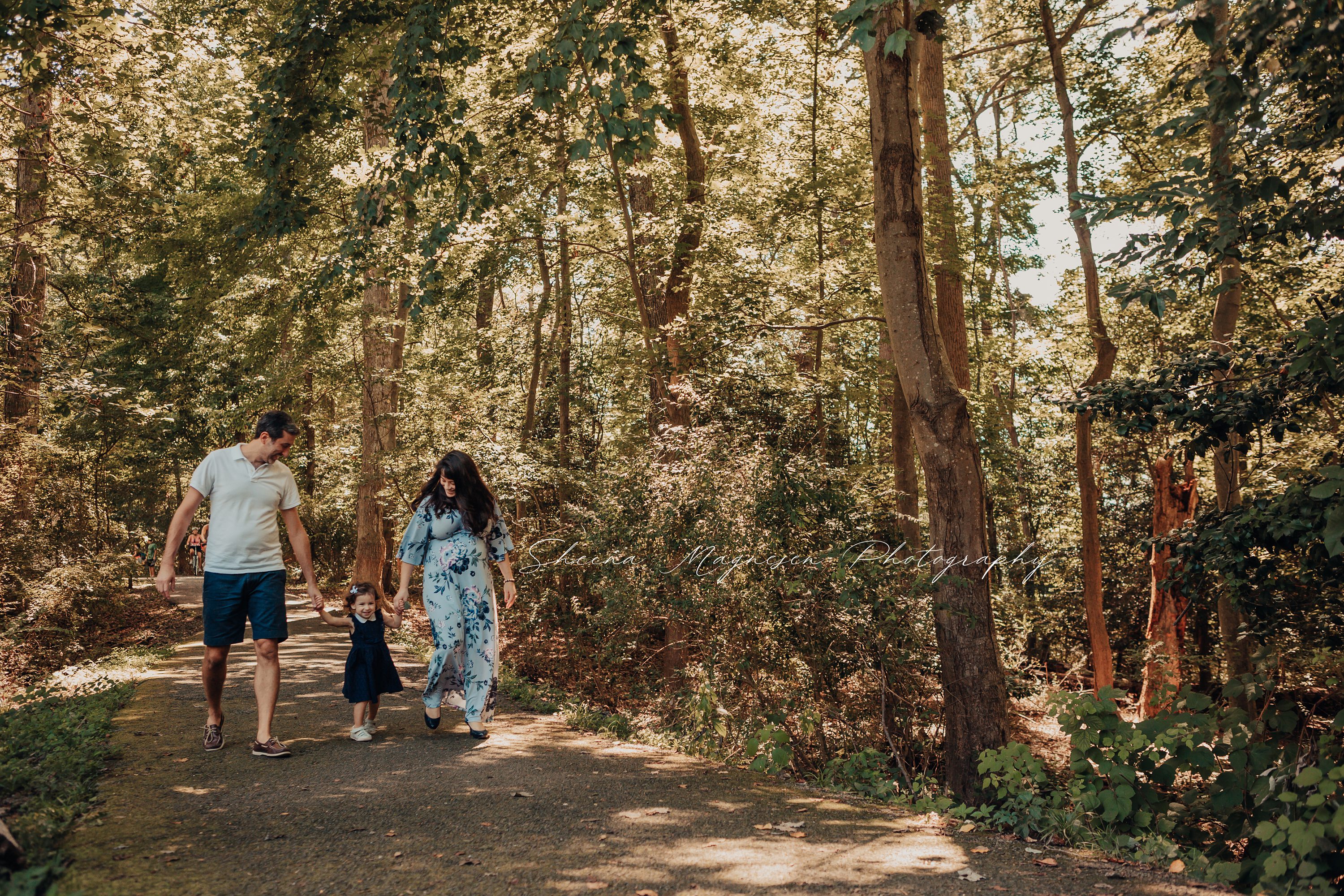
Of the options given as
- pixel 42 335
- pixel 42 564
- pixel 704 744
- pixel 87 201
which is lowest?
pixel 704 744

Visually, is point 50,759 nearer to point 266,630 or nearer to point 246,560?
point 266,630

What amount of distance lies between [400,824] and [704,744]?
3409mm

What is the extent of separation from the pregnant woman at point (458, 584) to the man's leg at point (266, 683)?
1.02 meters

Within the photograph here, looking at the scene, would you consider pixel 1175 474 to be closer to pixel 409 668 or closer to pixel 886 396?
pixel 886 396

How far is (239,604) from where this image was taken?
5.63 metres

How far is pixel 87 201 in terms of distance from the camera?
13.7 metres

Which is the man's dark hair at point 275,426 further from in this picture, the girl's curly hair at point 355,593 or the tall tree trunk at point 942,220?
the tall tree trunk at point 942,220

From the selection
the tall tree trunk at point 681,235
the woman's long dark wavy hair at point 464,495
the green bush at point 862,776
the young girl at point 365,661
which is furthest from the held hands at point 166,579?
the tall tree trunk at point 681,235

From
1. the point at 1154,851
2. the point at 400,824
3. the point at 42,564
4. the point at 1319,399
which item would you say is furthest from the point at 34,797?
the point at 42,564

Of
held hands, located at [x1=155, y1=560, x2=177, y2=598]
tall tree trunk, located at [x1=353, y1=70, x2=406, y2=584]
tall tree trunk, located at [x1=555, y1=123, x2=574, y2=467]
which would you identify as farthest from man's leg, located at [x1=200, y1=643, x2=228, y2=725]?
tall tree trunk, located at [x1=555, y1=123, x2=574, y2=467]

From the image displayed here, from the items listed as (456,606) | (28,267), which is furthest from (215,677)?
(28,267)

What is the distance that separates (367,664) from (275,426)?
1.85m

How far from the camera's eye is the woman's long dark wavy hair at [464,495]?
651 cm

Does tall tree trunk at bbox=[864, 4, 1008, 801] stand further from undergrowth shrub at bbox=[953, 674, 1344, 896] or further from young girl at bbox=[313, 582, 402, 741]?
young girl at bbox=[313, 582, 402, 741]
